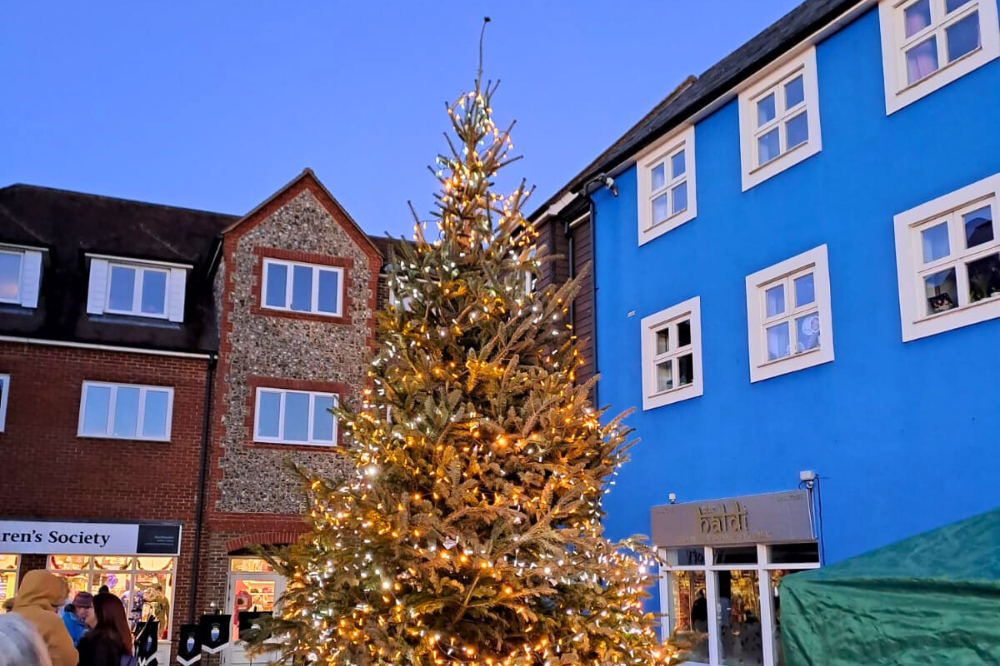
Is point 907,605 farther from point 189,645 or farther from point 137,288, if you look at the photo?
point 137,288

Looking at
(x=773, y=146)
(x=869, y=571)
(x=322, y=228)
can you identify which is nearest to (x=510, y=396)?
(x=869, y=571)

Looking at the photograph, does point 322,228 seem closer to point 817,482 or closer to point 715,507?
point 715,507

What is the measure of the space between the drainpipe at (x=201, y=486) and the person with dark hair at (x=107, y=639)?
41.2ft

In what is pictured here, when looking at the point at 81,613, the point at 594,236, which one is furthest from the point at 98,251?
the point at 81,613

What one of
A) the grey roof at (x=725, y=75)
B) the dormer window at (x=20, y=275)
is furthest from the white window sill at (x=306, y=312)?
the grey roof at (x=725, y=75)

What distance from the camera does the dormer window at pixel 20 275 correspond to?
776 inches

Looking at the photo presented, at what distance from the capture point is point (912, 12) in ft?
34.2

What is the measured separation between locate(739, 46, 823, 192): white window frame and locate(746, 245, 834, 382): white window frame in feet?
4.17

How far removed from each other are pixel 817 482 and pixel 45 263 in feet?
55.1

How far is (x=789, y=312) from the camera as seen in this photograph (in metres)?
11.5

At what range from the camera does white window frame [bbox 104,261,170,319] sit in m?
20.5

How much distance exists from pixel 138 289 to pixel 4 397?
11.5 ft

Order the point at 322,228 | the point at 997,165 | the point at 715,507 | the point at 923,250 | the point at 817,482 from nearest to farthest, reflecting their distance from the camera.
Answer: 1. the point at 997,165
2. the point at 923,250
3. the point at 817,482
4. the point at 715,507
5. the point at 322,228

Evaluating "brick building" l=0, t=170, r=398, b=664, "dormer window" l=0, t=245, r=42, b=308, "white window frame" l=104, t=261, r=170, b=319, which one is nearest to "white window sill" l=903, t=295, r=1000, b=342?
"brick building" l=0, t=170, r=398, b=664
